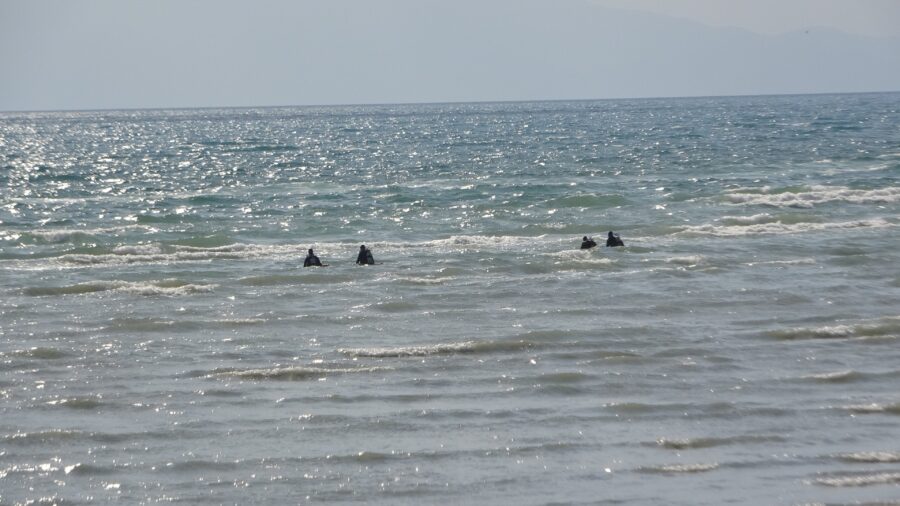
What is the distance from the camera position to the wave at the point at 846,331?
17.9 meters

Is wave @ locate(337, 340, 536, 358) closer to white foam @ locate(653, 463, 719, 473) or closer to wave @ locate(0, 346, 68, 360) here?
wave @ locate(0, 346, 68, 360)

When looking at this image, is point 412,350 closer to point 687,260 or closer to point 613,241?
point 687,260

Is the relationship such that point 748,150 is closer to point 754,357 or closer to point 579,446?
point 754,357

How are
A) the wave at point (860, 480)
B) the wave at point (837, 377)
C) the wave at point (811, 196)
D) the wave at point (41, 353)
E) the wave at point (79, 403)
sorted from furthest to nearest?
1. the wave at point (811, 196)
2. the wave at point (41, 353)
3. the wave at point (837, 377)
4. the wave at point (79, 403)
5. the wave at point (860, 480)

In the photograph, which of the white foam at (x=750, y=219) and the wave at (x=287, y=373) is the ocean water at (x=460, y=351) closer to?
the wave at (x=287, y=373)

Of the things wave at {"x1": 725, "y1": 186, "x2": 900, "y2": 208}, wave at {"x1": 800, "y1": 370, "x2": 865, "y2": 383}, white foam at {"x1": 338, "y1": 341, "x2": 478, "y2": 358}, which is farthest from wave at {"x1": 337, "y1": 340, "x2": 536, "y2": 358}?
wave at {"x1": 725, "y1": 186, "x2": 900, "y2": 208}

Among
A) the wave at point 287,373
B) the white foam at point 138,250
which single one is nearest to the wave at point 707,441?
the wave at point 287,373

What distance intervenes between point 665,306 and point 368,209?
20.0 metres

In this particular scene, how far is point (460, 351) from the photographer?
17.3 metres

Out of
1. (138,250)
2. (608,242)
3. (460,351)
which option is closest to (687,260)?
(608,242)

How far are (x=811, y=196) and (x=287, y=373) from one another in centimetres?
2628

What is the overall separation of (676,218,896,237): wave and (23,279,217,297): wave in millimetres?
13732

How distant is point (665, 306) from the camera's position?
2070 cm

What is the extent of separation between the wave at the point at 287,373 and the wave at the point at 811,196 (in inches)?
915
